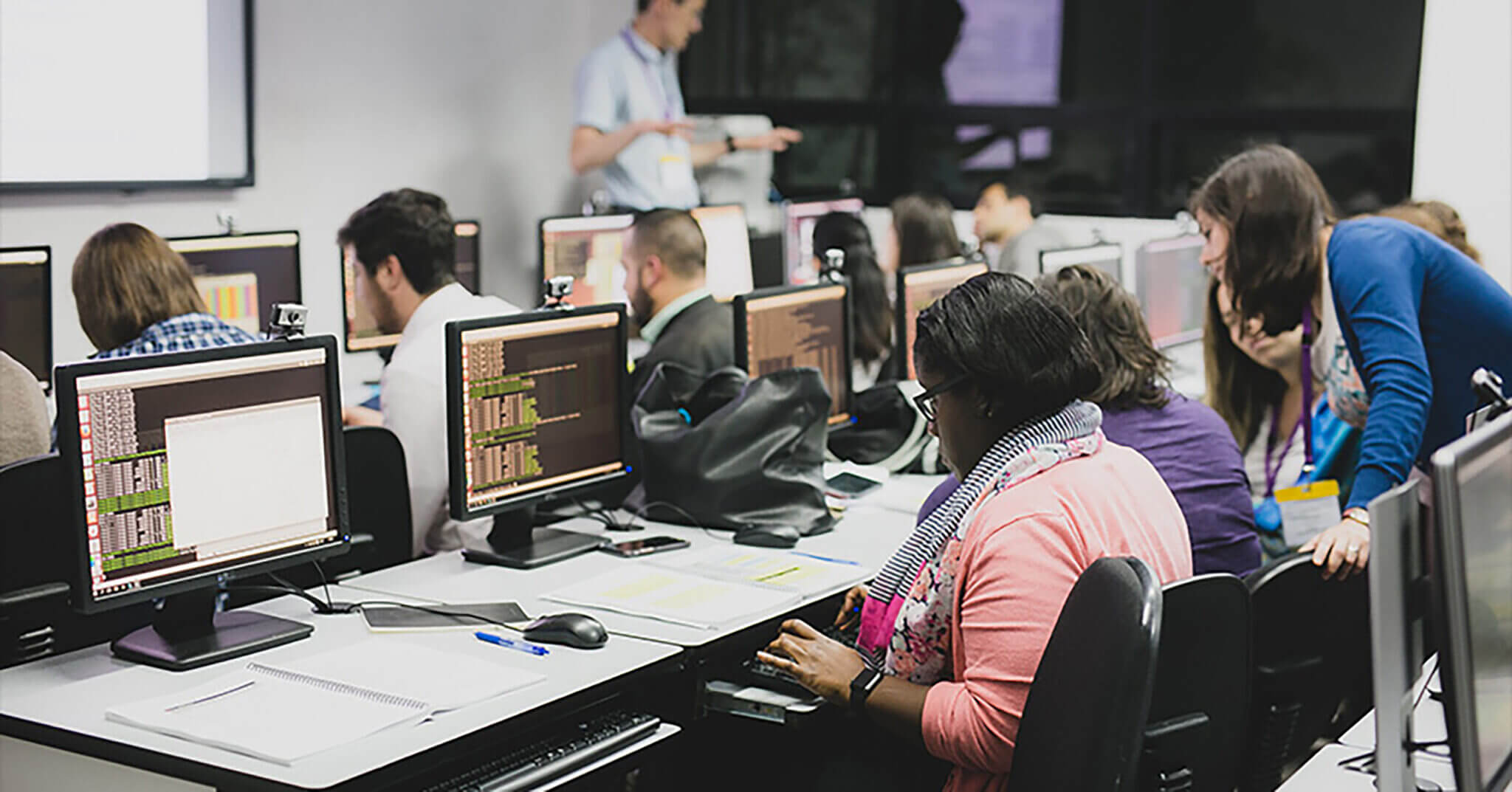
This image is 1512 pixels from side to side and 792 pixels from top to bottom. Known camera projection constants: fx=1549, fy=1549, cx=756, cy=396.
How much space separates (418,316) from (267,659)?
117cm

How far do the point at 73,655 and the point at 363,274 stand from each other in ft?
4.54

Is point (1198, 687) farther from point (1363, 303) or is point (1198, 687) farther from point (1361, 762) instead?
point (1363, 303)

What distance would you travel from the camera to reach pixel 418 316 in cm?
321

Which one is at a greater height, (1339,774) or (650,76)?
(650,76)

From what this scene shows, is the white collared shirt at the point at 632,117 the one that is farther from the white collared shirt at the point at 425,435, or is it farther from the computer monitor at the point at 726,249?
the white collared shirt at the point at 425,435

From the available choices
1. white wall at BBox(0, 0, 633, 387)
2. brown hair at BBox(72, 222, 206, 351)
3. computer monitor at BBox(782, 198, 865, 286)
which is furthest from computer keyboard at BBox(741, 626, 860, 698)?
computer monitor at BBox(782, 198, 865, 286)

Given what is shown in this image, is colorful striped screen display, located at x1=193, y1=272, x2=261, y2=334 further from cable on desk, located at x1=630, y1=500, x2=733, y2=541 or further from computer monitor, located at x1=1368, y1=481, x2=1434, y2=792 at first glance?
computer monitor, located at x1=1368, y1=481, x2=1434, y2=792

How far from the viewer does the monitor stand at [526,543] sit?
2.74 metres

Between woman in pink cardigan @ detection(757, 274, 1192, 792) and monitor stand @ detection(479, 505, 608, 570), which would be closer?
woman in pink cardigan @ detection(757, 274, 1192, 792)

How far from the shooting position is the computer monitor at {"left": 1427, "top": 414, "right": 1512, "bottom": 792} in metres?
1.37

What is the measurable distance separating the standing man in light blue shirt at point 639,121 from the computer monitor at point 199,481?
3.71 m

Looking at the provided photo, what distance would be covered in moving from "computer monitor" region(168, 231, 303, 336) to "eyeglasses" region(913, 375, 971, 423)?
8.69 feet

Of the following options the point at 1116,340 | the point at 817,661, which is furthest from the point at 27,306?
the point at 1116,340

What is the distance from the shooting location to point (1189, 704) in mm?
1823
